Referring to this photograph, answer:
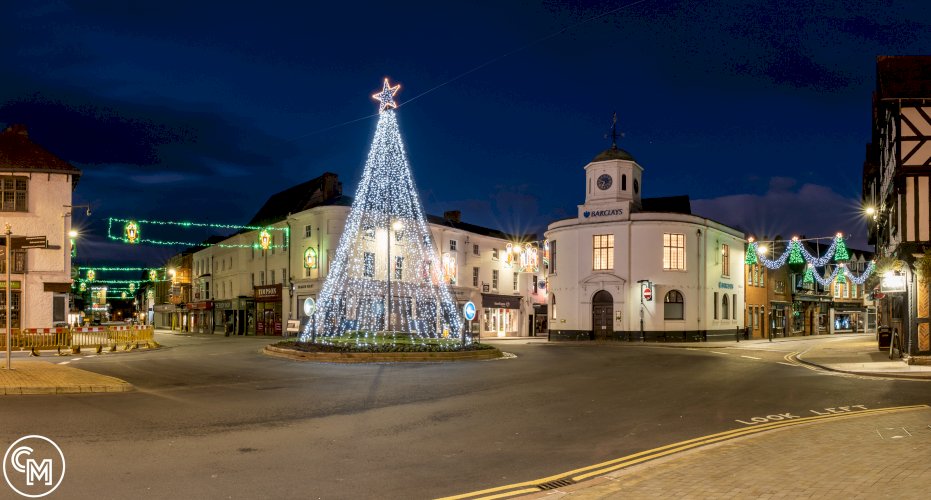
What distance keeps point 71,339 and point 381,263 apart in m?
20.6

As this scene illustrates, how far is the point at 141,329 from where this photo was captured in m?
35.3

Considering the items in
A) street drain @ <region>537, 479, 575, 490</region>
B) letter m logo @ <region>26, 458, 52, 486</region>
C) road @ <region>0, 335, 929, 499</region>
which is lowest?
road @ <region>0, 335, 929, 499</region>

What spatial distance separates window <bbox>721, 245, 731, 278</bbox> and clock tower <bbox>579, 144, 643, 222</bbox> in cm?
720

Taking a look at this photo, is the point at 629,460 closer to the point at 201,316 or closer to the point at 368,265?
the point at 368,265

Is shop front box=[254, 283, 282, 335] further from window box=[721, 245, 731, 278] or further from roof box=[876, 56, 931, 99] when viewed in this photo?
roof box=[876, 56, 931, 99]

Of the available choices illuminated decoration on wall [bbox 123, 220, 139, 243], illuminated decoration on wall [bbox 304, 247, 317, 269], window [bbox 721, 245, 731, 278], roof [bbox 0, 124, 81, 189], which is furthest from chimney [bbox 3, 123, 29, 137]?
window [bbox 721, 245, 731, 278]

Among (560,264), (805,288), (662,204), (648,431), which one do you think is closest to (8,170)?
(560,264)

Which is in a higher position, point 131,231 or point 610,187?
point 610,187

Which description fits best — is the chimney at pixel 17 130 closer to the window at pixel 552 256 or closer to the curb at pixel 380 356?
the curb at pixel 380 356

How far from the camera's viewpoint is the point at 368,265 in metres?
46.5

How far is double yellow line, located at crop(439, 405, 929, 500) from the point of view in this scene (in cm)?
744

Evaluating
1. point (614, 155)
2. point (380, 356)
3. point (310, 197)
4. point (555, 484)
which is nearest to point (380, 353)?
point (380, 356)

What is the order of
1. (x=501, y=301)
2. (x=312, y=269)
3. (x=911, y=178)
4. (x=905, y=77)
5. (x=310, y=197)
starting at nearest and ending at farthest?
1. (x=911, y=178)
2. (x=905, y=77)
3. (x=312, y=269)
4. (x=310, y=197)
5. (x=501, y=301)

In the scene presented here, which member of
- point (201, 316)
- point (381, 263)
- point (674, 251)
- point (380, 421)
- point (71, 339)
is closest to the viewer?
point (380, 421)
